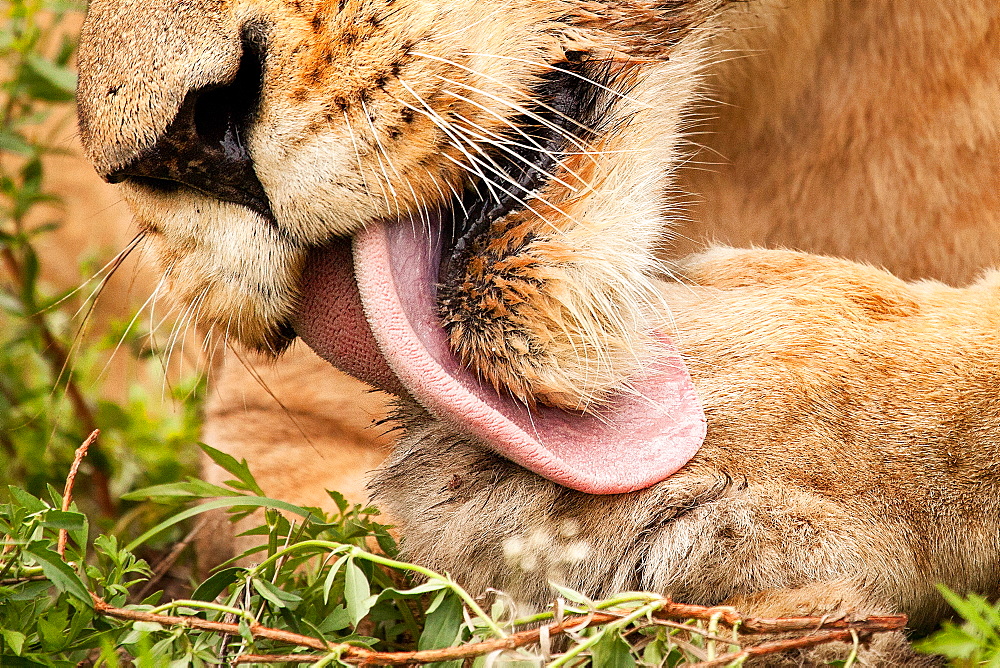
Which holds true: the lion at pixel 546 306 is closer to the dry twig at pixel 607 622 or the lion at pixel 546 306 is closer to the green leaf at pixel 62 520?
the dry twig at pixel 607 622

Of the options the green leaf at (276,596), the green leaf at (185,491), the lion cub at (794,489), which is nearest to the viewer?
the lion cub at (794,489)

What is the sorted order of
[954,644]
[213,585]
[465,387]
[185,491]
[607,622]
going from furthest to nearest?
[185,491] → [213,585] → [465,387] → [607,622] → [954,644]

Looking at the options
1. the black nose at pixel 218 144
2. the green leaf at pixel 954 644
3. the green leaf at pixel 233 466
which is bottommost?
the green leaf at pixel 233 466

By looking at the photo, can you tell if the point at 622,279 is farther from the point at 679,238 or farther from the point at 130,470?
the point at 130,470

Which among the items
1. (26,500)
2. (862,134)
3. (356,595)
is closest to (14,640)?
(26,500)

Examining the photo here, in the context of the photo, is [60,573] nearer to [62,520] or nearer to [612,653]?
[62,520]

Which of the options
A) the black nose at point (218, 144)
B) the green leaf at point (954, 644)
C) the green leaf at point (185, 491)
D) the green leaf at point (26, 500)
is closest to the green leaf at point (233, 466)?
the green leaf at point (185, 491)

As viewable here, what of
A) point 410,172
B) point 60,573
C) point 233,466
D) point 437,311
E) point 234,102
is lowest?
point 233,466

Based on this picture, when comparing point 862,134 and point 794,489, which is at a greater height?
point 862,134

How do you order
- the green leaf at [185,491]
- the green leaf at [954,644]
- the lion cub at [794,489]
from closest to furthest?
the green leaf at [954,644] < the lion cub at [794,489] < the green leaf at [185,491]
